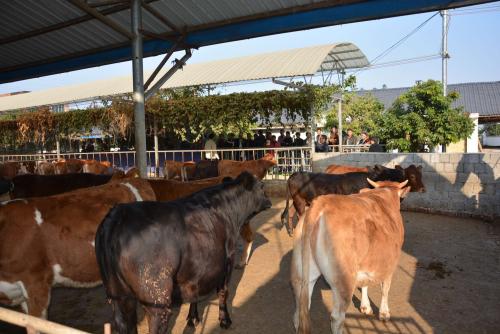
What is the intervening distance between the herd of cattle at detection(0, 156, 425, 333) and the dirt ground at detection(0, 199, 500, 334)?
263 mm

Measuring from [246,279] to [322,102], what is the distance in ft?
26.6

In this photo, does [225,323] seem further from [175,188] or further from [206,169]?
[206,169]

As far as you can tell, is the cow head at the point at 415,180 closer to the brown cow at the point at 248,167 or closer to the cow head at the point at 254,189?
the brown cow at the point at 248,167

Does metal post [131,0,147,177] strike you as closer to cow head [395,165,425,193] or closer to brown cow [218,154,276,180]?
brown cow [218,154,276,180]

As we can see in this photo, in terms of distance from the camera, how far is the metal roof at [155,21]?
586 centimetres

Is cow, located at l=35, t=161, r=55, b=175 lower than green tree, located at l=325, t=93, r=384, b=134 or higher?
lower

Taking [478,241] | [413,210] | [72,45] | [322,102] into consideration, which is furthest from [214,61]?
[478,241]

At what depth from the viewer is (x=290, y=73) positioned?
1218cm

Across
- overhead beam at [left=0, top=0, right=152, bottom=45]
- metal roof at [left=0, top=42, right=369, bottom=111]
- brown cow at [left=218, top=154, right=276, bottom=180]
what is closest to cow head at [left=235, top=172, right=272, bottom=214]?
overhead beam at [left=0, top=0, right=152, bottom=45]

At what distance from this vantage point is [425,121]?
11.1 metres

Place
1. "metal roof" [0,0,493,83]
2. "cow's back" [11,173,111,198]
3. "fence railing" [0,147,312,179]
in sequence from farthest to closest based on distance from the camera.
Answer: "fence railing" [0,147,312,179] → "cow's back" [11,173,111,198] → "metal roof" [0,0,493,83]

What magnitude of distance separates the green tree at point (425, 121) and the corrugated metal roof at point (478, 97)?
15.7m

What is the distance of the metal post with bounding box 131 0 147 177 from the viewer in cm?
601

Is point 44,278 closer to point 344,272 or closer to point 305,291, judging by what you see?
point 305,291
